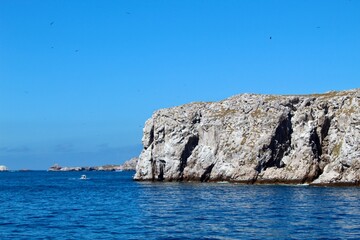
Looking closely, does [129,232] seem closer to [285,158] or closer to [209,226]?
[209,226]

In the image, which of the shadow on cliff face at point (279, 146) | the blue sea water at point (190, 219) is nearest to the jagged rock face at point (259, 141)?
the shadow on cliff face at point (279, 146)

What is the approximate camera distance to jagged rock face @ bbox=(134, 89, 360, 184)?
4938 inches

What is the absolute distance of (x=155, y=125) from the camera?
160875mm

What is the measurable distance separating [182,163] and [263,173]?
26729 millimetres

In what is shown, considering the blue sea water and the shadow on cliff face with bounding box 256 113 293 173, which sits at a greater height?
the shadow on cliff face with bounding box 256 113 293 173

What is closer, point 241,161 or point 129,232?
point 129,232

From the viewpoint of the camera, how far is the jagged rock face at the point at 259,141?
411 feet

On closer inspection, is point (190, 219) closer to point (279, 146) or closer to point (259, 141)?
point (259, 141)

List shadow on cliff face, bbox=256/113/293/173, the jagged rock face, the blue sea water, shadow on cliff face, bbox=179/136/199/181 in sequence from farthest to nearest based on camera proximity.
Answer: shadow on cliff face, bbox=179/136/199/181
shadow on cliff face, bbox=256/113/293/173
the jagged rock face
the blue sea water

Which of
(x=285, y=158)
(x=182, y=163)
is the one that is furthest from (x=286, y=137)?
(x=182, y=163)

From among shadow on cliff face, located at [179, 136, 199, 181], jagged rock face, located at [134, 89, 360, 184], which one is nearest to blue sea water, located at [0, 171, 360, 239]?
jagged rock face, located at [134, 89, 360, 184]

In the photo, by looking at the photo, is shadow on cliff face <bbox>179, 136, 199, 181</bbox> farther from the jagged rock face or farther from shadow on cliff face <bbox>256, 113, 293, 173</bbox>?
shadow on cliff face <bbox>256, 113, 293, 173</bbox>

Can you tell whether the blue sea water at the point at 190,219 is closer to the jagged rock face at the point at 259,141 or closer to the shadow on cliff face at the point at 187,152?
the jagged rock face at the point at 259,141

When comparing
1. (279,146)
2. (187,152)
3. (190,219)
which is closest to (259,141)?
(279,146)
